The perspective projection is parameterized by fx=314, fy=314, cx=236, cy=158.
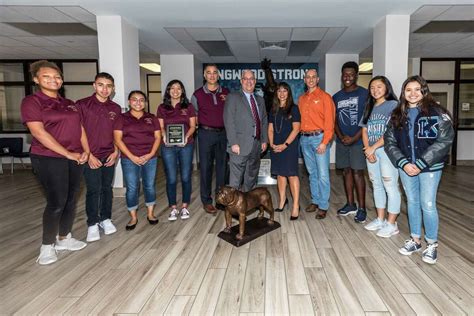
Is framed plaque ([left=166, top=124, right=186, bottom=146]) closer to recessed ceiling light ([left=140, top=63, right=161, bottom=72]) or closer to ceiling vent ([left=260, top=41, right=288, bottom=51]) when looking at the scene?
ceiling vent ([left=260, top=41, right=288, bottom=51])

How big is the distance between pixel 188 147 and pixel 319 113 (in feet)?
5.13

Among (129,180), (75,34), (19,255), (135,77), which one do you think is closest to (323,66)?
(135,77)

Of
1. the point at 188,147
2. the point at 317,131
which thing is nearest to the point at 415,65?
the point at 317,131

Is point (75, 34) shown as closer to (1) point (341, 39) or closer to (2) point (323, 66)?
(1) point (341, 39)

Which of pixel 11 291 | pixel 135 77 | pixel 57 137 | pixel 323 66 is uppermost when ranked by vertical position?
pixel 323 66

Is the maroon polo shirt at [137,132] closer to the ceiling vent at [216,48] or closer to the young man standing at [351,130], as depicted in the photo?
the young man standing at [351,130]

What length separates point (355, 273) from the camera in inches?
96.6

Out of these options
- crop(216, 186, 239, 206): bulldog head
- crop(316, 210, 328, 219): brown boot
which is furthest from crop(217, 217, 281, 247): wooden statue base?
crop(316, 210, 328, 219): brown boot

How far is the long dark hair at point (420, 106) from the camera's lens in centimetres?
251

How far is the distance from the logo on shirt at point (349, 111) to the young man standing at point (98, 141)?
250 centimetres

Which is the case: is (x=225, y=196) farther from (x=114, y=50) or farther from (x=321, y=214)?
(x=114, y=50)

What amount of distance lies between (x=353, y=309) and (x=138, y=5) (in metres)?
4.33

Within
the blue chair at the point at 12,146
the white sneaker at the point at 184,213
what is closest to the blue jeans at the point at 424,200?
the white sneaker at the point at 184,213

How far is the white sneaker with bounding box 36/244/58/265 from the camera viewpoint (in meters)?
2.70
